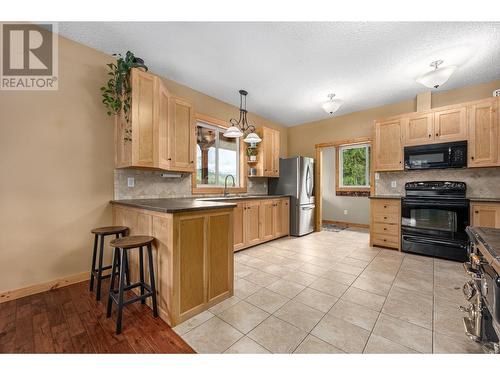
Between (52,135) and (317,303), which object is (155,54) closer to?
(52,135)

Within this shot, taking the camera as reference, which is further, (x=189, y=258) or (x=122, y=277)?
(x=189, y=258)

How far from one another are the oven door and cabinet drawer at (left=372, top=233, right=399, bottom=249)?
0.12 meters

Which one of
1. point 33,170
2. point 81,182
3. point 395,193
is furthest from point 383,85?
point 33,170

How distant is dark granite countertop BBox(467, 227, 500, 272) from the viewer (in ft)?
2.75

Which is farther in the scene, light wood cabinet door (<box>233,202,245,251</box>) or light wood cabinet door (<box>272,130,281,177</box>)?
light wood cabinet door (<box>272,130,281,177</box>)

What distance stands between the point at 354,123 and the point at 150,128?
4179mm

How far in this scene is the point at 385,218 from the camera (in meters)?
3.67

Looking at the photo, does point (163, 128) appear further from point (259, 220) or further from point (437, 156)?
point (437, 156)

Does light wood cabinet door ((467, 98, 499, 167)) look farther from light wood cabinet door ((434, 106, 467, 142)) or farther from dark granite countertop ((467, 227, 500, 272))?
dark granite countertop ((467, 227, 500, 272))

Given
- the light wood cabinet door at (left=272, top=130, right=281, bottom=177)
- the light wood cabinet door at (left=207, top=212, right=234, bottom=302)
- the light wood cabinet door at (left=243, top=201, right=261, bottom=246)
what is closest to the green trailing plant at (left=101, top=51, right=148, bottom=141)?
the light wood cabinet door at (left=207, top=212, right=234, bottom=302)

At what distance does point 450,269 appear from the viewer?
2.73 meters

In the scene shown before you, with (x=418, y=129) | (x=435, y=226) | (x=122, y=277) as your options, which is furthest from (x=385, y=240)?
(x=122, y=277)

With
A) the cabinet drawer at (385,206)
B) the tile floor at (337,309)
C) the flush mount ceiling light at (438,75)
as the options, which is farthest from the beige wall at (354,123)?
the tile floor at (337,309)

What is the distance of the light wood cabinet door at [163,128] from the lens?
8.23 ft
